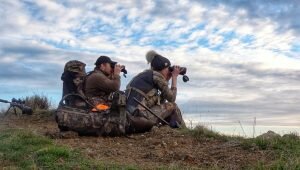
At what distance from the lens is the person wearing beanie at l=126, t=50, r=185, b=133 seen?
1059 cm

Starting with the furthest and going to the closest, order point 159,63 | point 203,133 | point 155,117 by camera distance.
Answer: point 159,63 < point 155,117 < point 203,133

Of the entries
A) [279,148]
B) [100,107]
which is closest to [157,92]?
[100,107]

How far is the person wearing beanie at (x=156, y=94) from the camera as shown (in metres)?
10.6

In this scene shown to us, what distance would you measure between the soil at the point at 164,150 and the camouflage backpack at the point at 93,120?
0.16m

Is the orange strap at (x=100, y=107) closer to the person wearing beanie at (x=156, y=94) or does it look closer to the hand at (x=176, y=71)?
the person wearing beanie at (x=156, y=94)

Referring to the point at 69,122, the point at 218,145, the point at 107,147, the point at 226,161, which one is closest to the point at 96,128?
the point at 69,122

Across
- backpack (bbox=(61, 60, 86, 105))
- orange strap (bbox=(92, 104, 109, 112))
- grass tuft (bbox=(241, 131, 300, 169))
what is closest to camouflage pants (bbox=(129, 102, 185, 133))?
orange strap (bbox=(92, 104, 109, 112))

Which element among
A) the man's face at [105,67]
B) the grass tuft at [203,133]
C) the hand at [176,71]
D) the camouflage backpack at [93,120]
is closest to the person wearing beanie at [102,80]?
the man's face at [105,67]

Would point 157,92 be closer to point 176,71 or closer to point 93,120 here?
point 176,71

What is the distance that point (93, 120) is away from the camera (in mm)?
9562

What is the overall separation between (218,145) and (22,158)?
2850mm

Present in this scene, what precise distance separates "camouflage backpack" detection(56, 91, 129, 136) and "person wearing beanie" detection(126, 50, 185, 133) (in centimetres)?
69

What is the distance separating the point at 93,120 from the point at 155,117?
155 cm

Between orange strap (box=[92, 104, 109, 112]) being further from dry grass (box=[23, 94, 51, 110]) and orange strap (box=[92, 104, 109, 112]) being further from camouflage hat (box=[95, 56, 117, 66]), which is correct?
dry grass (box=[23, 94, 51, 110])
